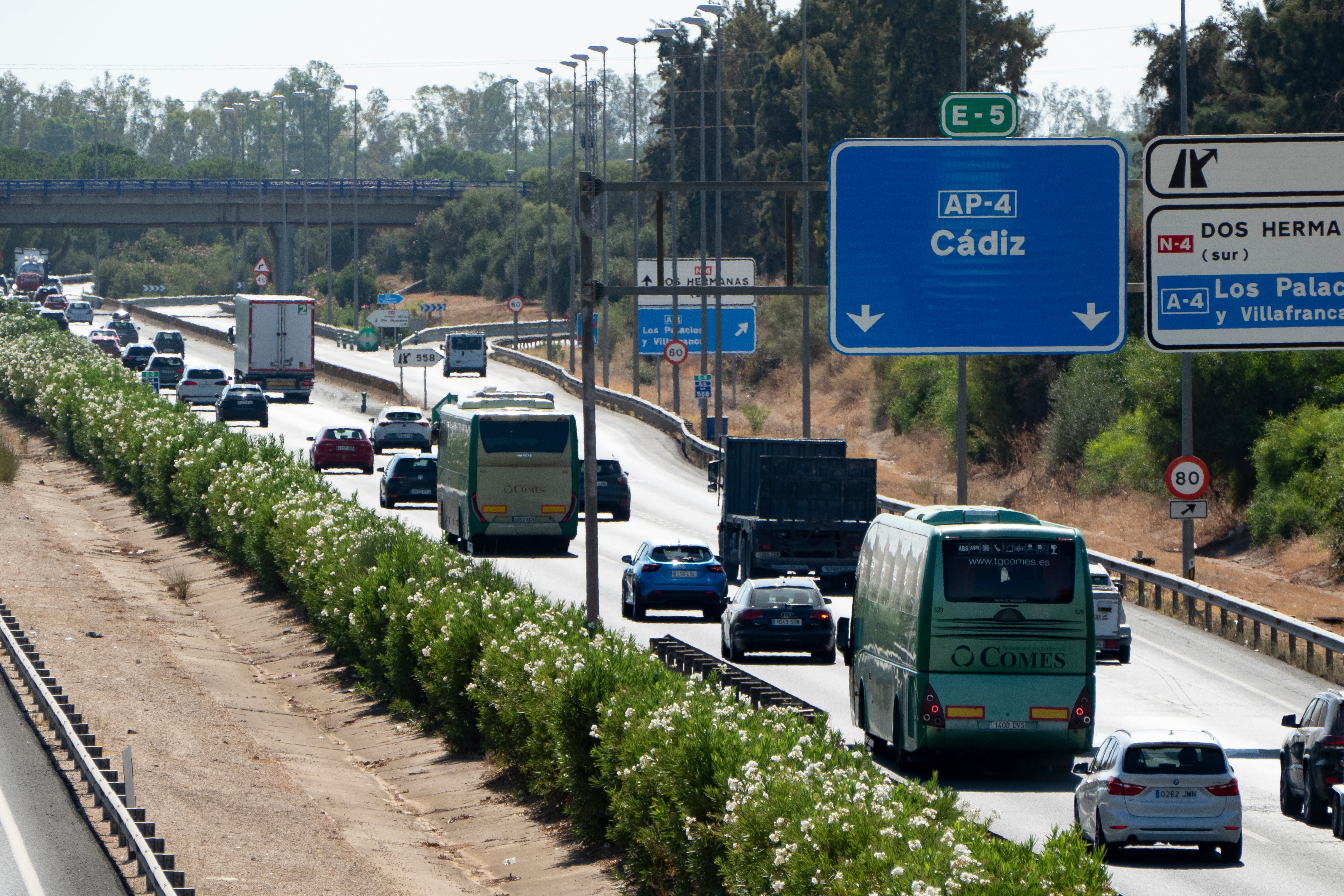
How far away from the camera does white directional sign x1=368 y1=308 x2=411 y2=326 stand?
73.2 m

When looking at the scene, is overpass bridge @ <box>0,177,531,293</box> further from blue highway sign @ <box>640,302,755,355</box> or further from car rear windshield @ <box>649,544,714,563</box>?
car rear windshield @ <box>649,544,714,563</box>

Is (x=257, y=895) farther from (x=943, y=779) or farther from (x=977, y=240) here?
(x=977, y=240)

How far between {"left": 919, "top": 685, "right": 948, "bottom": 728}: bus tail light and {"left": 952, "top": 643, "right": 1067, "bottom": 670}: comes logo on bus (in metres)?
0.43

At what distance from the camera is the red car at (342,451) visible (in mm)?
54875

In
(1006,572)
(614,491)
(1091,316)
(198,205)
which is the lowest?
(614,491)

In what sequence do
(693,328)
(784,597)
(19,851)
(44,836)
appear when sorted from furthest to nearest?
(693,328)
(784,597)
(44,836)
(19,851)

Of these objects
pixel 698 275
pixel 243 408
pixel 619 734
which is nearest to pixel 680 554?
pixel 619 734

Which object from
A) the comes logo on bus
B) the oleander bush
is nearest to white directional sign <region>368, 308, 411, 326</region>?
the oleander bush

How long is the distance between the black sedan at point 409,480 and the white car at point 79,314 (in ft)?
238

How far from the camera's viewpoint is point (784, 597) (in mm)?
28266

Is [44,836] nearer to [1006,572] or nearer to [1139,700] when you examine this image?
[1006,572]

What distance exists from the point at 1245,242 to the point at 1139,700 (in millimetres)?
15209

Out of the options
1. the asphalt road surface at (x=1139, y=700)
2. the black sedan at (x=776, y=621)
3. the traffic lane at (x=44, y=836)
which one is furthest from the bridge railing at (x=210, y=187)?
the traffic lane at (x=44, y=836)

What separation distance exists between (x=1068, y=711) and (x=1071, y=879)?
10886mm
